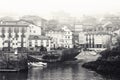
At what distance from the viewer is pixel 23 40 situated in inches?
3342

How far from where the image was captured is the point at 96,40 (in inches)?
3944

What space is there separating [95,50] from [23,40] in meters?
→ 14.8

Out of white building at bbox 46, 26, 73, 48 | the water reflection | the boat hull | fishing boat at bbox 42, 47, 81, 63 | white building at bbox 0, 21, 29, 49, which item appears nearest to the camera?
the water reflection

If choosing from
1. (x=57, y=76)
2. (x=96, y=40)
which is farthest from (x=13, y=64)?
(x=96, y=40)

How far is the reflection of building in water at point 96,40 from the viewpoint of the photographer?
330 feet

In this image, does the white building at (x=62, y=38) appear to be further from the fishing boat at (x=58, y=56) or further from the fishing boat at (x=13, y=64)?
the fishing boat at (x=13, y=64)

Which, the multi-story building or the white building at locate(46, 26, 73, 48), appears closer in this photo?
the multi-story building

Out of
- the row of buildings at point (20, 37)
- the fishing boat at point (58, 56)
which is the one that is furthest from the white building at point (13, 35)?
the fishing boat at point (58, 56)

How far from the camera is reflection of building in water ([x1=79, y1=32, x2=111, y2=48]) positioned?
100 meters

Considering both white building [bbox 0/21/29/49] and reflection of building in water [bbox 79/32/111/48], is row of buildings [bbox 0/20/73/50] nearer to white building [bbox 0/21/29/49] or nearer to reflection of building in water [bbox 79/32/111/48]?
white building [bbox 0/21/29/49]

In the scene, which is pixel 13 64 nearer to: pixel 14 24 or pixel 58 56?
pixel 58 56

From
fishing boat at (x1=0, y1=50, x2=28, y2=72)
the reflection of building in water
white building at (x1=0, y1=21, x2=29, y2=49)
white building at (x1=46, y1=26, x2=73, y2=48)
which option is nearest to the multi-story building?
white building at (x1=0, y1=21, x2=29, y2=49)

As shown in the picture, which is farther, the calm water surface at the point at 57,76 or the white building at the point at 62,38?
the white building at the point at 62,38

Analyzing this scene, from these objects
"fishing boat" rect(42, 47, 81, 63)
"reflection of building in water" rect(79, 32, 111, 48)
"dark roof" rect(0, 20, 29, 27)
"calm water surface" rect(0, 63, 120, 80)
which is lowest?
"calm water surface" rect(0, 63, 120, 80)
